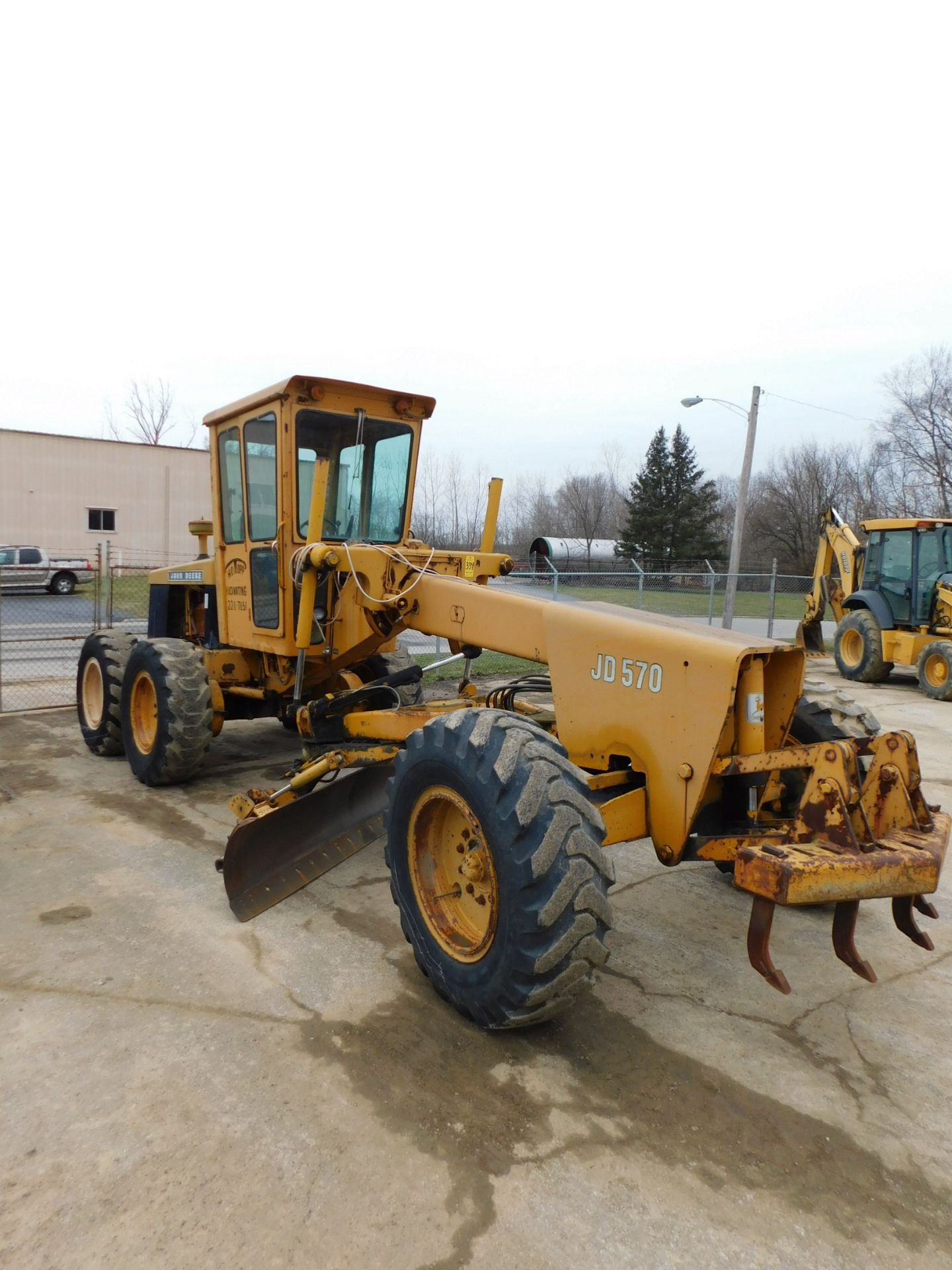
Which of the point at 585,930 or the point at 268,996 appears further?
the point at 268,996


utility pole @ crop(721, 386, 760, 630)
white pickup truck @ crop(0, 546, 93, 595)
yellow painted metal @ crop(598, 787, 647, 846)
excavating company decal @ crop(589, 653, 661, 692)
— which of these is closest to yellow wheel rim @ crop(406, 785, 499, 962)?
yellow painted metal @ crop(598, 787, 647, 846)

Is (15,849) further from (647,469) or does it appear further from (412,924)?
(647,469)

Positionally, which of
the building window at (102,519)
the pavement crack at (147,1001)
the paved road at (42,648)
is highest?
the building window at (102,519)

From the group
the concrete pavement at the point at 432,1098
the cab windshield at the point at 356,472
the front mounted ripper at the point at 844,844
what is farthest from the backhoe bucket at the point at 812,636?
the front mounted ripper at the point at 844,844


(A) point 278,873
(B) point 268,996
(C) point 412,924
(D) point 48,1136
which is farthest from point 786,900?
(A) point 278,873

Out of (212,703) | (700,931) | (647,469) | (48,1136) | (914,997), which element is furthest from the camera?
(647,469)

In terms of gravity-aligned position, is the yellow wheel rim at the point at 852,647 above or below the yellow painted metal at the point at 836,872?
below

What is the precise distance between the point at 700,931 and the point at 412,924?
5.45 ft

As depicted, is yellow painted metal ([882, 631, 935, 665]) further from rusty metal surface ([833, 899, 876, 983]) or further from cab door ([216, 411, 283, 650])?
rusty metal surface ([833, 899, 876, 983])

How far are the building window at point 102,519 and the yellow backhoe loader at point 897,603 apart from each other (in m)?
31.0

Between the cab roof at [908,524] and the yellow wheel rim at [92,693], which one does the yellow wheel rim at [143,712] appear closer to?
the yellow wheel rim at [92,693]

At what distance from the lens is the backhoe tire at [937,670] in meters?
11.9

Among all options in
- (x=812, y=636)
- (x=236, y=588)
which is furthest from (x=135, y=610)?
(x=236, y=588)

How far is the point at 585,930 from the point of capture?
113 inches
